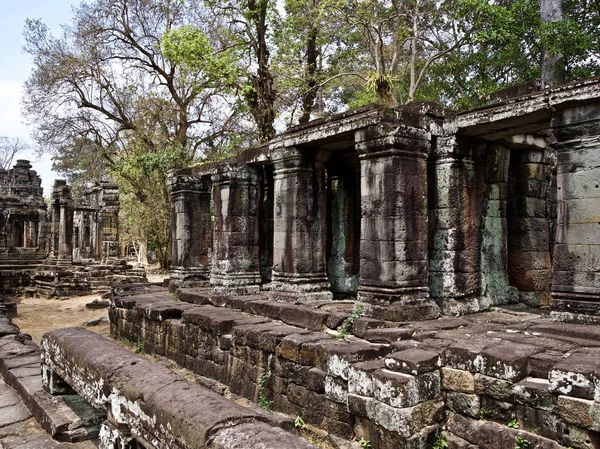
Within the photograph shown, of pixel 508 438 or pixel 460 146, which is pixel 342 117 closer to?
pixel 460 146

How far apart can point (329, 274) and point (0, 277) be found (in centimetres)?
1759

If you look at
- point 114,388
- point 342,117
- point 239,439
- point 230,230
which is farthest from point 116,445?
point 230,230

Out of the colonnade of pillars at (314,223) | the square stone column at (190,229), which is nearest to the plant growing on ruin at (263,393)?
the colonnade of pillars at (314,223)

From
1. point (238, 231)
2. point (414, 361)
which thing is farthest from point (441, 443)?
point (238, 231)

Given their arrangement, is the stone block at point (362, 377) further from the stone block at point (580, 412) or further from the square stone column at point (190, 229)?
the square stone column at point (190, 229)

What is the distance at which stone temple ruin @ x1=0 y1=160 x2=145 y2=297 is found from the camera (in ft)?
65.2

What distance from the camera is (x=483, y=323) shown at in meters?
5.58

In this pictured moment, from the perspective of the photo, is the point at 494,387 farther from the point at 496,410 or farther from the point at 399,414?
the point at 399,414

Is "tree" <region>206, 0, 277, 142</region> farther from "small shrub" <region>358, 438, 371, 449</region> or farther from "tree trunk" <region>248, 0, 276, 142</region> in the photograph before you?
"small shrub" <region>358, 438, 371, 449</region>

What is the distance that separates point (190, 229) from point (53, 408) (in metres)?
6.44

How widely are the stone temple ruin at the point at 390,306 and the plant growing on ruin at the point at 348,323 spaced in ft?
0.07

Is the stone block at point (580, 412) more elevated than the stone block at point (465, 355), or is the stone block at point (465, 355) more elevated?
the stone block at point (465, 355)

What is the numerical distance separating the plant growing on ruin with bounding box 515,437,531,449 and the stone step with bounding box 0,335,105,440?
376 centimetres

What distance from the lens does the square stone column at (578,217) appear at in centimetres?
495
